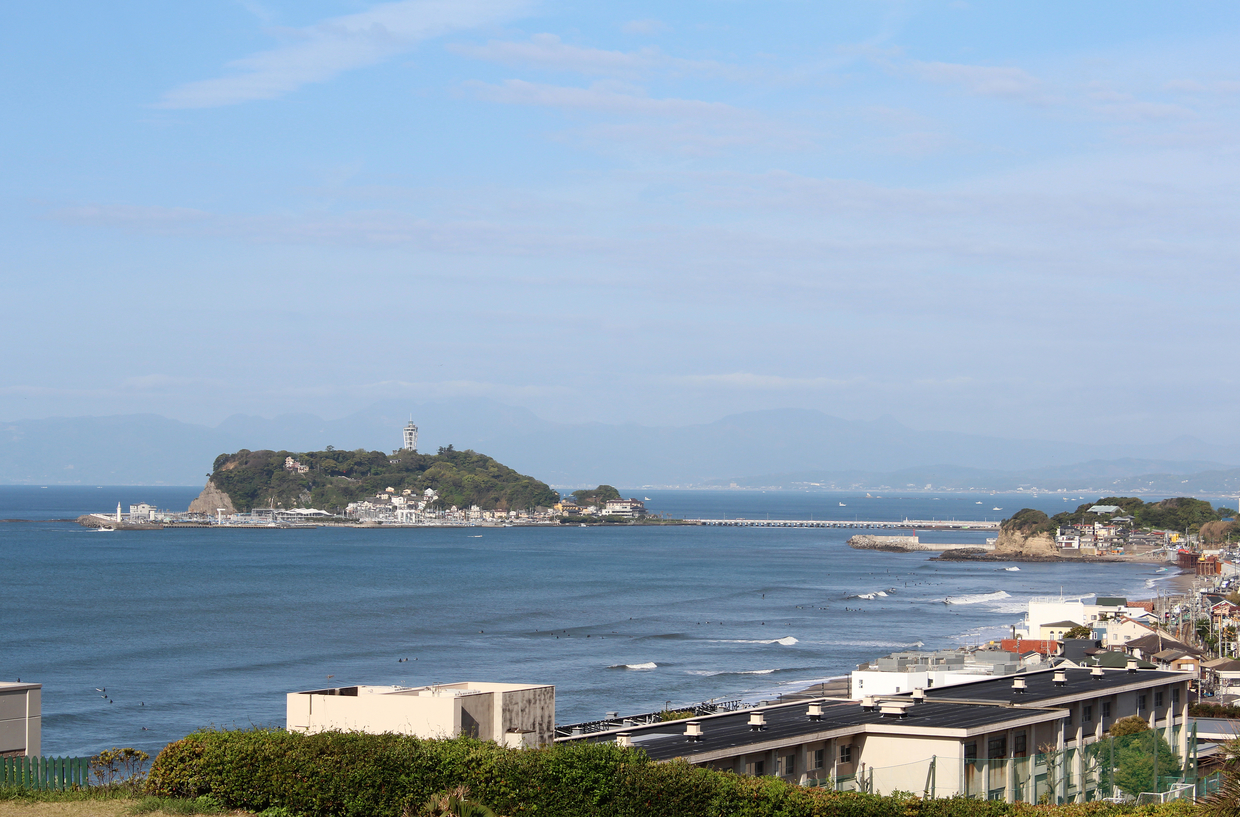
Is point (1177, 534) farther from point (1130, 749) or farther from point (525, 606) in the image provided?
point (1130, 749)

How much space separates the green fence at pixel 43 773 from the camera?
13.2 meters

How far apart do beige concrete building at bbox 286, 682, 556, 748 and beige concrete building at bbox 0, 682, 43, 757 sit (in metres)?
3.08

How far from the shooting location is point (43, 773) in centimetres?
1334

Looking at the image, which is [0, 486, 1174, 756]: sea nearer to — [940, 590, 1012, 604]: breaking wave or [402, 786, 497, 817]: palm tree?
[940, 590, 1012, 604]: breaking wave

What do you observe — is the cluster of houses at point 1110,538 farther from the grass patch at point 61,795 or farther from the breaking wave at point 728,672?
the grass patch at point 61,795

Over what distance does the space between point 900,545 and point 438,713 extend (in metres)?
→ 156

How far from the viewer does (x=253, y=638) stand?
65.9 meters

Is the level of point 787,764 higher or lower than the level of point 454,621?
higher

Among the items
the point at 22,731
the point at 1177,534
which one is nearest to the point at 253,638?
the point at 22,731

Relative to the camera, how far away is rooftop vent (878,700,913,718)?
63.2ft

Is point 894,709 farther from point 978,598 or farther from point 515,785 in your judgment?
point 978,598

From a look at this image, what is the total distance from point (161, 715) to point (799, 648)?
107 ft

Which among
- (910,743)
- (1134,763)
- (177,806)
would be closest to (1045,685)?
(1134,763)

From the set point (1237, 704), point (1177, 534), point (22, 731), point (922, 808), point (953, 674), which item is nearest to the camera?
point (922, 808)
